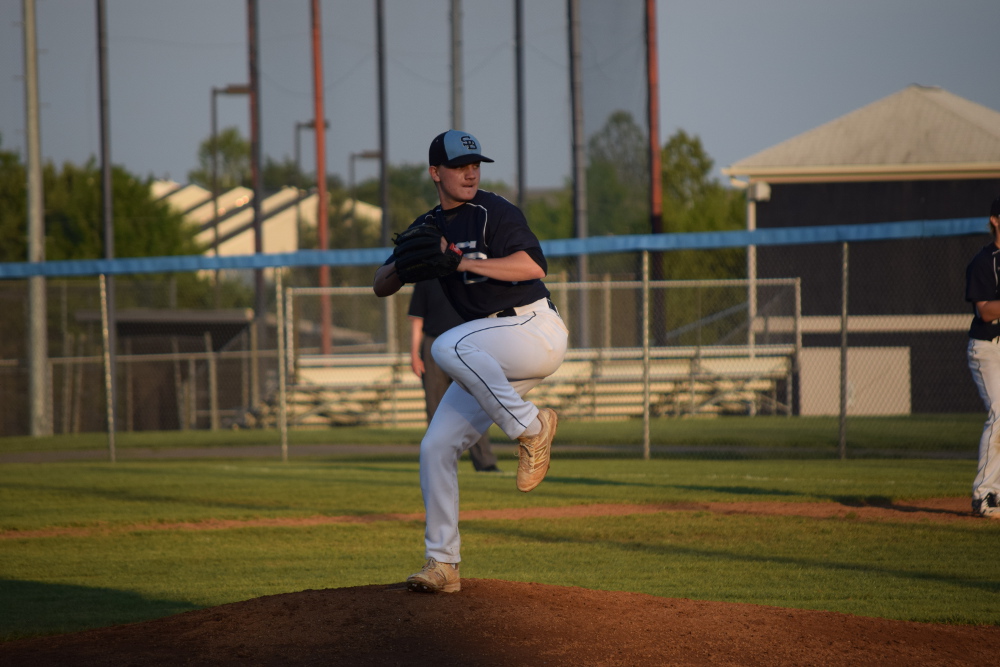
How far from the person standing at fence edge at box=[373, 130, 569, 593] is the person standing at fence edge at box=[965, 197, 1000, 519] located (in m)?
4.20

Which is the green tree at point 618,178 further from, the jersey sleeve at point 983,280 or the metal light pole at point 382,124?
the jersey sleeve at point 983,280

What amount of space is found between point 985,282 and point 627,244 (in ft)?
17.8

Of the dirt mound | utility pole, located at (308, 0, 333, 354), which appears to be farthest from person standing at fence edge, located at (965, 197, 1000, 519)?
utility pole, located at (308, 0, 333, 354)

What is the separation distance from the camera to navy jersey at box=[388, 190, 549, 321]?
4652 mm

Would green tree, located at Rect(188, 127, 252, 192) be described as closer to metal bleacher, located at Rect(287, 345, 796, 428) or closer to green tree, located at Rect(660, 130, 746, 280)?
green tree, located at Rect(660, 130, 746, 280)

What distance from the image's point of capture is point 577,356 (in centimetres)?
2100

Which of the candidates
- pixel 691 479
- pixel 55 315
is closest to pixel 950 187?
pixel 691 479

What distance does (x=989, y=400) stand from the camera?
7762 millimetres

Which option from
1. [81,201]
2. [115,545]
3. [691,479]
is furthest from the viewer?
[81,201]

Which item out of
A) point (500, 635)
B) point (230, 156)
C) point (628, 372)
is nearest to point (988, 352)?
point (500, 635)

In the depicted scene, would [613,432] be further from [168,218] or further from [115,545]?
[168,218]

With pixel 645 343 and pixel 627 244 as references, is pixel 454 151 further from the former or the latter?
pixel 627 244

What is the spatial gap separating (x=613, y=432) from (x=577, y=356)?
391 centimetres

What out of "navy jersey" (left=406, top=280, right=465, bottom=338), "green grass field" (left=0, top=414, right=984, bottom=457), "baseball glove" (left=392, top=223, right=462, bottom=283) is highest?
"baseball glove" (left=392, top=223, right=462, bottom=283)
